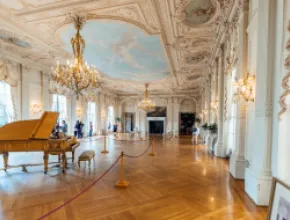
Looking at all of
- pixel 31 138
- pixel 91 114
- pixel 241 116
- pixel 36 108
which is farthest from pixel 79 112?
pixel 241 116

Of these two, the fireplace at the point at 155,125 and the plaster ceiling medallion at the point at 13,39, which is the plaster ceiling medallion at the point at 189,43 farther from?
the fireplace at the point at 155,125

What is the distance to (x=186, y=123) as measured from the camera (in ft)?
64.5

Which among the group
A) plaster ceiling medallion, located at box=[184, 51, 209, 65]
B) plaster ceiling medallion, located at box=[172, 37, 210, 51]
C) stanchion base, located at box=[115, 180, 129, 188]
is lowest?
stanchion base, located at box=[115, 180, 129, 188]

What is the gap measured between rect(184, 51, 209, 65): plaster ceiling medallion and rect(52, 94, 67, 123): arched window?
9.06 m

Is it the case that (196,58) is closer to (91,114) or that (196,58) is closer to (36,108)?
(36,108)

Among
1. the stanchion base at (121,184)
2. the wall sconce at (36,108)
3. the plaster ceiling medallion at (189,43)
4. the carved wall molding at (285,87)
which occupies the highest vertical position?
the plaster ceiling medallion at (189,43)

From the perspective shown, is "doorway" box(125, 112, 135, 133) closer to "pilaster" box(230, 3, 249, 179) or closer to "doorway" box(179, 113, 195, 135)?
"doorway" box(179, 113, 195, 135)

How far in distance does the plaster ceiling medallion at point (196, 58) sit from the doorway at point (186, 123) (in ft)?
36.4

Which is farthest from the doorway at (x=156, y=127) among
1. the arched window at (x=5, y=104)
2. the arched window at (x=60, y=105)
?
the arched window at (x=5, y=104)

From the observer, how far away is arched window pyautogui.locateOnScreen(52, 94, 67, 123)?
11227mm

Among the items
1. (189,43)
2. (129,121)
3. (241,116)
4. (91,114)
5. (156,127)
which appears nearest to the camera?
(241,116)

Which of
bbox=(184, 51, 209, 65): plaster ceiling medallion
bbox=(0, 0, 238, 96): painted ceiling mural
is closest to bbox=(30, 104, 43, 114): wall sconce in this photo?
bbox=(0, 0, 238, 96): painted ceiling mural

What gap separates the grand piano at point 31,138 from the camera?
400 centimetres

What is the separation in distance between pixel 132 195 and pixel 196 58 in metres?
7.63
